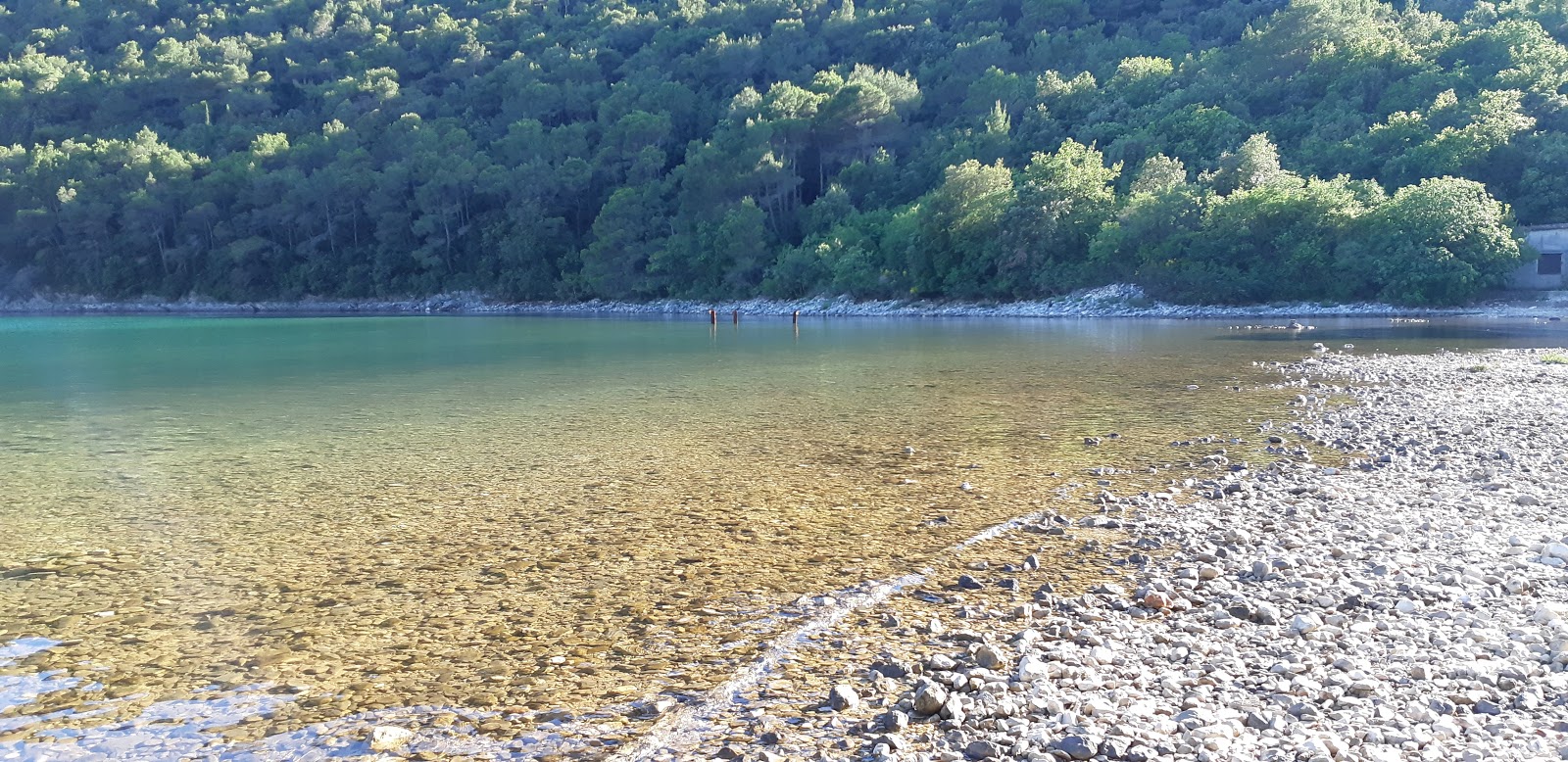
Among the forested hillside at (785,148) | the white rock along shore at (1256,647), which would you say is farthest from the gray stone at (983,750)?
the forested hillside at (785,148)

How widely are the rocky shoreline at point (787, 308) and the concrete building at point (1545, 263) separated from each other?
86.5 inches

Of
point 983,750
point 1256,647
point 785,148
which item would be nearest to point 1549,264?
point 785,148

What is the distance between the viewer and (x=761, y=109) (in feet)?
264

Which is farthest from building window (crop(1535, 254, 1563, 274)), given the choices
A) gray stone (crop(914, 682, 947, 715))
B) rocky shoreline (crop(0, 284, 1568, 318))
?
gray stone (crop(914, 682, 947, 715))

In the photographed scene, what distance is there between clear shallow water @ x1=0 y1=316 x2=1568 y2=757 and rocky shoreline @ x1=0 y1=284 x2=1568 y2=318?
96.2ft

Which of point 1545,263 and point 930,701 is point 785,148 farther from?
point 930,701

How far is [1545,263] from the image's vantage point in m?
50.1

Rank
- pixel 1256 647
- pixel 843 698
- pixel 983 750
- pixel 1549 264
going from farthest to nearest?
1. pixel 1549 264
2. pixel 1256 647
3. pixel 843 698
4. pixel 983 750

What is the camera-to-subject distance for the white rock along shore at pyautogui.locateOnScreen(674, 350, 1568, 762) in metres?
4.64

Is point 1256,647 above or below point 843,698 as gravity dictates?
above

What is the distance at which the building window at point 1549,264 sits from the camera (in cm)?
4981

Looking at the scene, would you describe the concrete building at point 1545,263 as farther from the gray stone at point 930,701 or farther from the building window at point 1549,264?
the gray stone at point 930,701

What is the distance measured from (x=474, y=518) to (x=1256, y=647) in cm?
698

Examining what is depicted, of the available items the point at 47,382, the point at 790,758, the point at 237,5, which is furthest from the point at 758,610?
the point at 237,5
